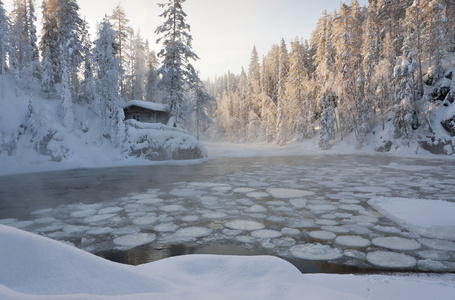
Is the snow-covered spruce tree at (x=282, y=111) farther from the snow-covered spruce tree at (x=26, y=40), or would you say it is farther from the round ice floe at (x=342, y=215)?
the round ice floe at (x=342, y=215)

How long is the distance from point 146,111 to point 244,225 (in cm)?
2260

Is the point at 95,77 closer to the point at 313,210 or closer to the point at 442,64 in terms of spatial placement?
the point at 313,210

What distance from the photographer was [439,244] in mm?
3387

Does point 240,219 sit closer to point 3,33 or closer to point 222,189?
point 222,189

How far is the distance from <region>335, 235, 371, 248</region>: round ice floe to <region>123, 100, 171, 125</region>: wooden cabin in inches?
834

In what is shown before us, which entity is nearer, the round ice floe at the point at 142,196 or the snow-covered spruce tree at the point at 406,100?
the round ice floe at the point at 142,196

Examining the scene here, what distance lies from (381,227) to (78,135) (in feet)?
53.6

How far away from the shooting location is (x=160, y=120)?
25484 millimetres

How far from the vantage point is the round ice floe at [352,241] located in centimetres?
340

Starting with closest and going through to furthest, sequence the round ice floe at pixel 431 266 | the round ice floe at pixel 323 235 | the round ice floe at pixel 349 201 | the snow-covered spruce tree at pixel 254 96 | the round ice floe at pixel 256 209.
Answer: the round ice floe at pixel 431 266
the round ice floe at pixel 323 235
the round ice floe at pixel 256 209
the round ice floe at pixel 349 201
the snow-covered spruce tree at pixel 254 96

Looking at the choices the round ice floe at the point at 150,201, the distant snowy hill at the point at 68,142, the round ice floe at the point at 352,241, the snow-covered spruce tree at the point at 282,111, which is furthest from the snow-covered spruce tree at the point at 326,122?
the round ice floe at the point at 352,241

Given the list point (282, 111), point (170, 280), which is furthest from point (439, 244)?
point (282, 111)

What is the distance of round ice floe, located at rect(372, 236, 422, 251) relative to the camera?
3.31 m

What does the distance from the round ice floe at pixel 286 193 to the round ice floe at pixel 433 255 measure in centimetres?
320
